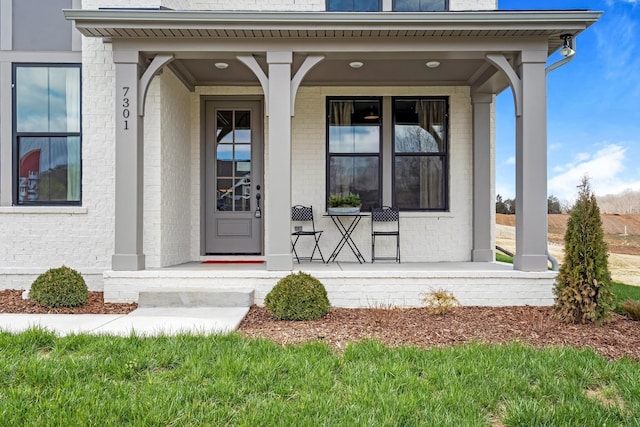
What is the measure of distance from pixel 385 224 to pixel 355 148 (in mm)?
1290

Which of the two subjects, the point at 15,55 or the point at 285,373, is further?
the point at 15,55

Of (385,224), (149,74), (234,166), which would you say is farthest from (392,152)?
(149,74)

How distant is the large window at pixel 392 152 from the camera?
23.4ft

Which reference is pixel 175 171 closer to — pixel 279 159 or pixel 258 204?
pixel 258 204

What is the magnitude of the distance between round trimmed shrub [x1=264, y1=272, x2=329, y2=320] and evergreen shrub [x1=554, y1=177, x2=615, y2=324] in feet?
7.80

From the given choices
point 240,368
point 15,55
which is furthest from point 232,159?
point 240,368

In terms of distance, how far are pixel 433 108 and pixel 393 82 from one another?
0.78 meters

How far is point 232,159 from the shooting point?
7.22 meters

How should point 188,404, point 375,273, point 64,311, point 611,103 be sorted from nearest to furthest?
point 188,404 → point 64,311 → point 375,273 → point 611,103

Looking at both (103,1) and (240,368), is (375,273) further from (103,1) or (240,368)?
(103,1)

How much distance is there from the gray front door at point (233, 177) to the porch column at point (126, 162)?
1.86m

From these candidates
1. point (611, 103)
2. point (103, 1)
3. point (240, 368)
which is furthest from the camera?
point (611, 103)

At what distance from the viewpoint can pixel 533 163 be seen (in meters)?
5.33

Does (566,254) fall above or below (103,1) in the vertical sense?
below
